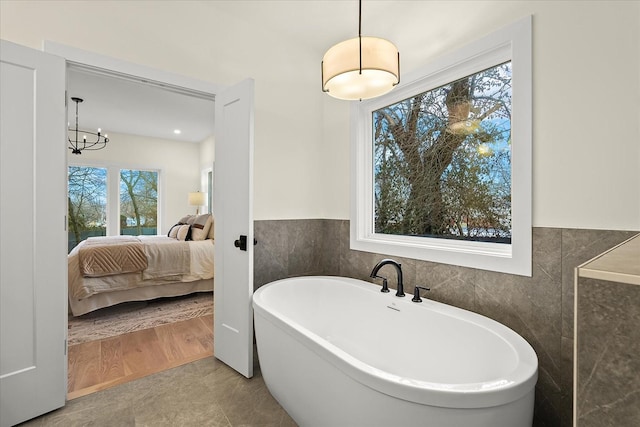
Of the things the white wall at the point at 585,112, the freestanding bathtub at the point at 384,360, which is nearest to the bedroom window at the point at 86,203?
the freestanding bathtub at the point at 384,360

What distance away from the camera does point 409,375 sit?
1.80 metres

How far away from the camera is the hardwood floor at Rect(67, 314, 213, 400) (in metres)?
2.13

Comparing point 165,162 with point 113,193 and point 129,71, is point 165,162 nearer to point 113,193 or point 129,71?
point 113,193

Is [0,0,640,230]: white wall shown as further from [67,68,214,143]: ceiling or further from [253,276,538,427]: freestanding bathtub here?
[67,68,214,143]: ceiling

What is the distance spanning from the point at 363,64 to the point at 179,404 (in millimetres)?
2218

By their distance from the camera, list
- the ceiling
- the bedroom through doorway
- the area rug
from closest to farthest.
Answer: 1. the bedroom through doorway
2. the area rug
3. the ceiling

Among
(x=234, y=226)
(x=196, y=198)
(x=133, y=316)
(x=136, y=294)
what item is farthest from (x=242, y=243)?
(x=196, y=198)

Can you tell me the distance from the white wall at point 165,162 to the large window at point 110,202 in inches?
6.7

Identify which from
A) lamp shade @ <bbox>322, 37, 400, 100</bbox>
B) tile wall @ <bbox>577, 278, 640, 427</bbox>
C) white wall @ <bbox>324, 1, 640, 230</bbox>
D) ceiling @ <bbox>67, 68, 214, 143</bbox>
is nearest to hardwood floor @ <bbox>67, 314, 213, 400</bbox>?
lamp shade @ <bbox>322, 37, 400, 100</bbox>

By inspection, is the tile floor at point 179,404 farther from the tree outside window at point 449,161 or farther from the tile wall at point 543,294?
the tree outside window at point 449,161

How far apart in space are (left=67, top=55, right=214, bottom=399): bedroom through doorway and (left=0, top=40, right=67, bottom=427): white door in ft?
0.90

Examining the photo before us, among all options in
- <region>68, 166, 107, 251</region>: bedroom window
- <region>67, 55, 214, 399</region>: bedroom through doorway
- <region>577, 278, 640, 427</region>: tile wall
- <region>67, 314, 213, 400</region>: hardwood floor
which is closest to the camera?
<region>577, 278, 640, 427</region>: tile wall

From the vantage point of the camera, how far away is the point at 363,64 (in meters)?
1.44

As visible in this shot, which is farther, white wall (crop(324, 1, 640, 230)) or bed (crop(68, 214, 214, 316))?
bed (crop(68, 214, 214, 316))
